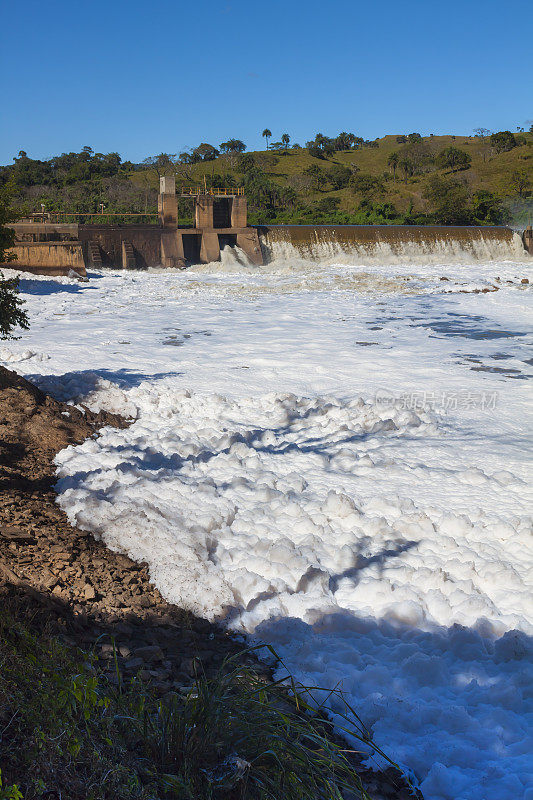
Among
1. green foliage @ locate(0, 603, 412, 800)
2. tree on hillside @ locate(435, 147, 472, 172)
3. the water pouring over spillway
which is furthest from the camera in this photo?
tree on hillside @ locate(435, 147, 472, 172)

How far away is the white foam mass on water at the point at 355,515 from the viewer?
9.11 ft

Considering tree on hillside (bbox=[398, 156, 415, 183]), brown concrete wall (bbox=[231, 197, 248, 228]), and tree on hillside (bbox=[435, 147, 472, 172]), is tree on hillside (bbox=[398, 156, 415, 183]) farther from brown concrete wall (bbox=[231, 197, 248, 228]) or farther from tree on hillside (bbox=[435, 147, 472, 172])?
brown concrete wall (bbox=[231, 197, 248, 228])

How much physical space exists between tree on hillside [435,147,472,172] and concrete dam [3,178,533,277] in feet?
115

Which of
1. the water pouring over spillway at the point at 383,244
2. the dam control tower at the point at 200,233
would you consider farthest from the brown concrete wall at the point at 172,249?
the water pouring over spillway at the point at 383,244

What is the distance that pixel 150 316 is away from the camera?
14977 millimetres

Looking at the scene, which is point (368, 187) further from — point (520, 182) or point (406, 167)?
point (406, 167)

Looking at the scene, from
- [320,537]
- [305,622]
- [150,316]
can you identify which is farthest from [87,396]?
[150,316]

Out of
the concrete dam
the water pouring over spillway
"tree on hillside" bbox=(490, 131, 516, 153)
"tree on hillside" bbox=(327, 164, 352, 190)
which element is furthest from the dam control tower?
"tree on hillside" bbox=(490, 131, 516, 153)

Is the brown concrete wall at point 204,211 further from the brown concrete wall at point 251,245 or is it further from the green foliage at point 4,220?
the green foliage at point 4,220

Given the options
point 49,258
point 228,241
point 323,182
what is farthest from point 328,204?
point 49,258

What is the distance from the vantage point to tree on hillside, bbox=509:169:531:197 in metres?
45.8

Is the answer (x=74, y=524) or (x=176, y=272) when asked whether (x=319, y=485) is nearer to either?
(x=74, y=524)

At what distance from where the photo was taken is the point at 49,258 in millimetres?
21078

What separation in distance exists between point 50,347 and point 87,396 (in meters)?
4.73
